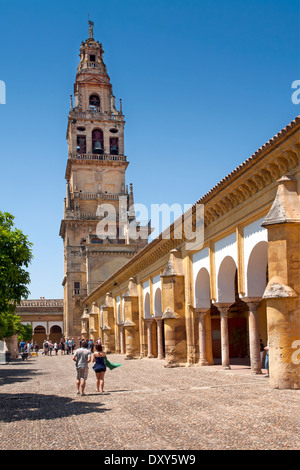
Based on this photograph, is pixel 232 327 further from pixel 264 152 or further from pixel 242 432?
pixel 242 432

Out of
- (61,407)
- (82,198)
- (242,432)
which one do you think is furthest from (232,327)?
(82,198)

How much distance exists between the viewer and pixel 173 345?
2086 cm

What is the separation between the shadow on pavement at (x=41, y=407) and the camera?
32.1ft

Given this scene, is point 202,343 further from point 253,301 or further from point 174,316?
point 253,301

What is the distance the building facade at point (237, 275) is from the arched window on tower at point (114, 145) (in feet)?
120

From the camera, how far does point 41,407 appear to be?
11.0 metres

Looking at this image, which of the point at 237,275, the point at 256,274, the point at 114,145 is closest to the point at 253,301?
the point at 256,274

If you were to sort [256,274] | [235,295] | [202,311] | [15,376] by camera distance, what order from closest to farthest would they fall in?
[256,274]
[202,311]
[15,376]
[235,295]

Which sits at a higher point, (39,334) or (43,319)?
(43,319)

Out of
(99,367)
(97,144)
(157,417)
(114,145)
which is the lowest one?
(157,417)

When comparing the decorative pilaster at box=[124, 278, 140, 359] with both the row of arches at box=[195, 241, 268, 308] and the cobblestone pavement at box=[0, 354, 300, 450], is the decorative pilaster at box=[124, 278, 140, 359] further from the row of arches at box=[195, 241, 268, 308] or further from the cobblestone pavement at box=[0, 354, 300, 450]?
the cobblestone pavement at box=[0, 354, 300, 450]

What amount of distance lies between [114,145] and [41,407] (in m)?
57.3

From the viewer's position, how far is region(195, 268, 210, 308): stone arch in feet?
65.8

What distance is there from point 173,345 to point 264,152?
10.2 m
